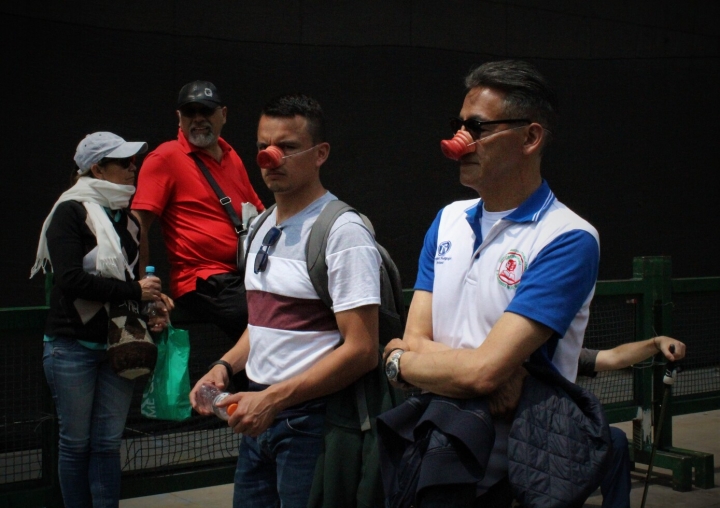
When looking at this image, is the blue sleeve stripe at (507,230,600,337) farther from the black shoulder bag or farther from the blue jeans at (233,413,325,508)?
the black shoulder bag

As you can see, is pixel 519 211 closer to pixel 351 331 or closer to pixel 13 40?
pixel 351 331

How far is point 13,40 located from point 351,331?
403 centimetres

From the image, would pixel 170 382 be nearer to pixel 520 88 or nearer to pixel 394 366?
pixel 394 366

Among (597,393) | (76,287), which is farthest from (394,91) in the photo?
(76,287)

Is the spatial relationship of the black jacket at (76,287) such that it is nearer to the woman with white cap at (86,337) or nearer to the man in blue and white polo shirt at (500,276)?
the woman with white cap at (86,337)

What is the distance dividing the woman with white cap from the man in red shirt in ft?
0.93

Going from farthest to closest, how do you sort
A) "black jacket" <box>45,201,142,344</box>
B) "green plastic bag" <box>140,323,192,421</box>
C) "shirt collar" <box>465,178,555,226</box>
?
"green plastic bag" <box>140,323,192,421</box>, "black jacket" <box>45,201,142,344</box>, "shirt collar" <box>465,178,555,226</box>

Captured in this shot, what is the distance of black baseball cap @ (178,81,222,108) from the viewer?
4.80 meters

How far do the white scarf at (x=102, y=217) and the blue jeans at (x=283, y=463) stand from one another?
1282 mm

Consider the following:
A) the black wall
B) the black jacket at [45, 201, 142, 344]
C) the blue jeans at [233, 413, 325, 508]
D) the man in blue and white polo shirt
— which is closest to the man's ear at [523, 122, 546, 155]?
the man in blue and white polo shirt

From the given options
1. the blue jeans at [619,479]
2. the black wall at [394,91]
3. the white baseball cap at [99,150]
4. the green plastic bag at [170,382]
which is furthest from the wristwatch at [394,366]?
the black wall at [394,91]

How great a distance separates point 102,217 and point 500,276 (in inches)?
91.3

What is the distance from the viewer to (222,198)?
468 centimetres

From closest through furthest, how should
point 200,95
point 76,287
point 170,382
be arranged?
point 76,287
point 170,382
point 200,95
